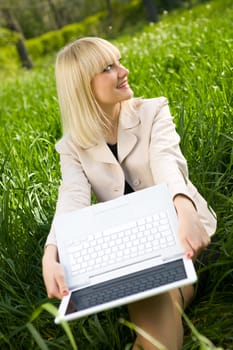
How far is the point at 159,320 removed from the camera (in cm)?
216

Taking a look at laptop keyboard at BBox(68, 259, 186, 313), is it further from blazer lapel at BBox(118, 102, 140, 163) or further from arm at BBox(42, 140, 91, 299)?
blazer lapel at BBox(118, 102, 140, 163)

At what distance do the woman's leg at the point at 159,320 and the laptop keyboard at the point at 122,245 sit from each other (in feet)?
0.48

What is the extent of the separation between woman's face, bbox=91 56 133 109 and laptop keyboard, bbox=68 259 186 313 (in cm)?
83

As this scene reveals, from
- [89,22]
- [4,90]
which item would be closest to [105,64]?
[4,90]

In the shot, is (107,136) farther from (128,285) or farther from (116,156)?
(128,285)

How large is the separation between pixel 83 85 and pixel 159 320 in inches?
38.5

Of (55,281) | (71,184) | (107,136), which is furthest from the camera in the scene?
(107,136)

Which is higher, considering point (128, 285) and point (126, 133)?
point (126, 133)

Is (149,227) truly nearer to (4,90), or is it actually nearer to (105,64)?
(105,64)

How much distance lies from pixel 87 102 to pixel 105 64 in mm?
159

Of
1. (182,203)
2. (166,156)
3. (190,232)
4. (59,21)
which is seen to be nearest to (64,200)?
(166,156)

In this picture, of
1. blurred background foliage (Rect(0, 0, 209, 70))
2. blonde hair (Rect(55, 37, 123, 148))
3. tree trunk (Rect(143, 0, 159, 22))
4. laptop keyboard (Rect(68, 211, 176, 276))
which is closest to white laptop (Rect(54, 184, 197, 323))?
laptop keyboard (Rect(68, 211, 176, 276))

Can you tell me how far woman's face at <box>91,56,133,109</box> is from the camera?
8.85ft

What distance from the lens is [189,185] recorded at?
8.44 ft
